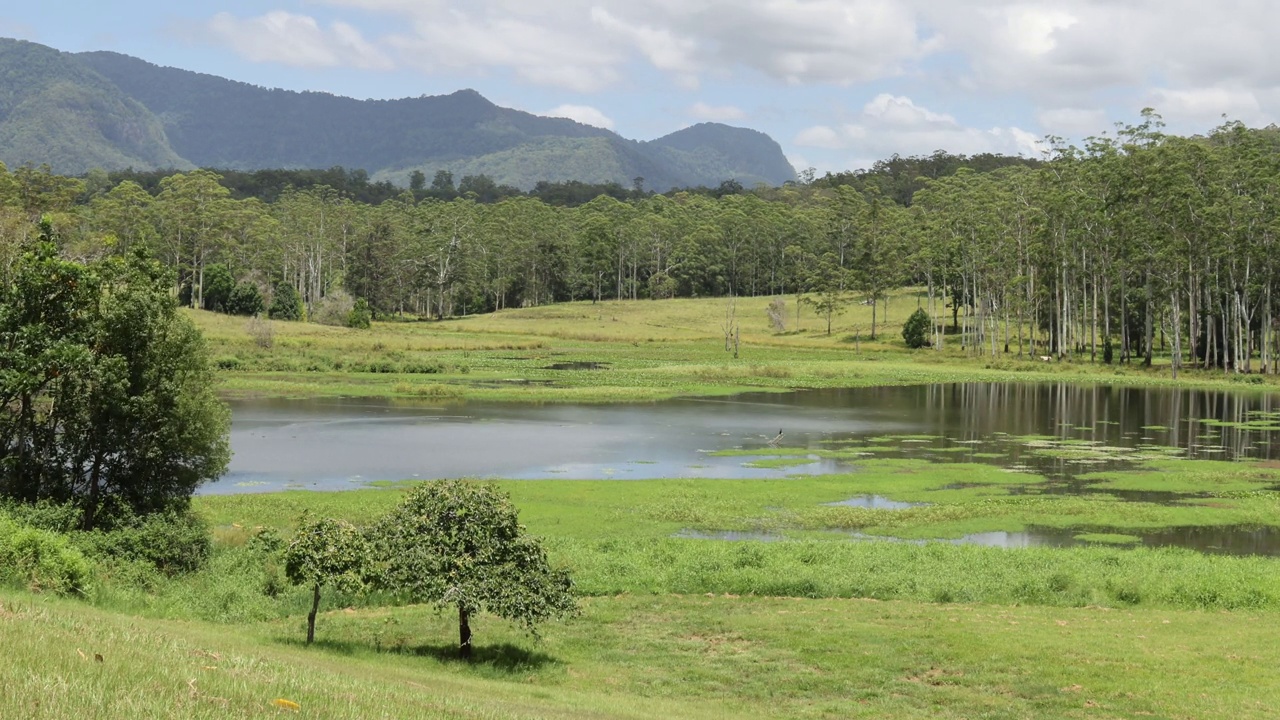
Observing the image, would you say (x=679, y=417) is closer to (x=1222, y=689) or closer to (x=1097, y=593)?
(x=1097, y=593)

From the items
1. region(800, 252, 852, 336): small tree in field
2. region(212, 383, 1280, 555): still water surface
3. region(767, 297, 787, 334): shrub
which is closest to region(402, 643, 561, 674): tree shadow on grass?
region(212, 383, 1280, 555): still water surface

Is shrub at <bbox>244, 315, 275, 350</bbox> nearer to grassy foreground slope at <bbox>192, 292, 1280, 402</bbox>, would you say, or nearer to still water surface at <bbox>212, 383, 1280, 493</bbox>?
grassy foreground slope at <bbox>192, 292, 1280, 402</bbox>

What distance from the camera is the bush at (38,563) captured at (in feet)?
64.8

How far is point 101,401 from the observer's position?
26.1 m

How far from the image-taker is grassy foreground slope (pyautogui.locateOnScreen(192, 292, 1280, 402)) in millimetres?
74750

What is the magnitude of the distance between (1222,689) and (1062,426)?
44.0 m

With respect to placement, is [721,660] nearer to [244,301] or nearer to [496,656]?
[496,656]

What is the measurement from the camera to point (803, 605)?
22562 millimetres

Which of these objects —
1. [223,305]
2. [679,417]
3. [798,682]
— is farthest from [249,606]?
[223,305]

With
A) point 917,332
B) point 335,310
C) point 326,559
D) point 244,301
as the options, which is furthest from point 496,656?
point 335,310

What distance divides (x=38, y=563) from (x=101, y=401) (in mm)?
6670

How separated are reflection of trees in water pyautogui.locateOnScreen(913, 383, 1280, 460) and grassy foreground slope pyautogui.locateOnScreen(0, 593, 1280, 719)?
3299 centimetres

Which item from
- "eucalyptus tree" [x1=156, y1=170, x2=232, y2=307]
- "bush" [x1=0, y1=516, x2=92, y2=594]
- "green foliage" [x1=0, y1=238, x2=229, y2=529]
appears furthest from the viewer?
"eucalyptus tree" [x1=156, y1=170, x2=232, y2=307]

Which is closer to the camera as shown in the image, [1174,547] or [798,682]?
[798,682]
